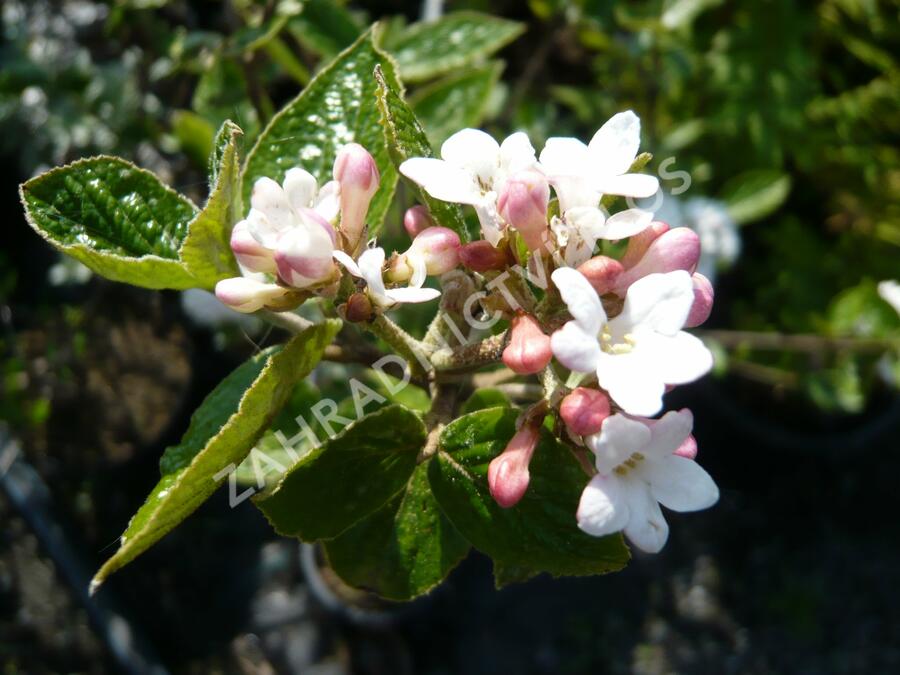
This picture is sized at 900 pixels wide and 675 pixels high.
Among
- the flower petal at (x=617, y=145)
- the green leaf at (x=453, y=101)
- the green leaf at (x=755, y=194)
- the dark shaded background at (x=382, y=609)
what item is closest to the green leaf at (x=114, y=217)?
the flower petal at (x=617, y=145)

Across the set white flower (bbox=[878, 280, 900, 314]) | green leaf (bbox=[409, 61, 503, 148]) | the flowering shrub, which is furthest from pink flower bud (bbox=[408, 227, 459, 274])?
white flower (bbox=[878, 280, 900, 314])

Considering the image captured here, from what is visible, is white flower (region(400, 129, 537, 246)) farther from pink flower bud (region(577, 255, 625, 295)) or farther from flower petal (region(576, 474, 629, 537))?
flower petal (region(576, 474, 629, 537))

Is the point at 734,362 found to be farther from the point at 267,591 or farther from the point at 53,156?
the point at 53,156

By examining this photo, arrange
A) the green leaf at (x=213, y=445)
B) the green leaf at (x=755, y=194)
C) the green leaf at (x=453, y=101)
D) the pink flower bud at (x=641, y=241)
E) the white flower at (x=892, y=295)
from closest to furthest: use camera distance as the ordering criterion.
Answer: the green leaf at (x=213, y=445) → the pink flower bud at (x=641, y=241) → the green leaf at (x=453, y=101) → the white flower at (x=892, y=295) → the green leaf at (x=755, y=194)

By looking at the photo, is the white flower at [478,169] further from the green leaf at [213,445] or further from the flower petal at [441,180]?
the green leaf at [213,445]

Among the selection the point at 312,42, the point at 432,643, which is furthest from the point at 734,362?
the point at 312,42

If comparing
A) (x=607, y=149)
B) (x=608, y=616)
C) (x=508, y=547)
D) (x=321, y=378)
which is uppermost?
(x=607, y=149)
